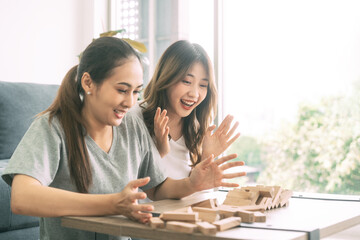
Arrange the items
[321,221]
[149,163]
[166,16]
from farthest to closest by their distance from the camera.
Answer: [166,16]
[149,163]
[321,221]

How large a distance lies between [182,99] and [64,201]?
36.2 inches

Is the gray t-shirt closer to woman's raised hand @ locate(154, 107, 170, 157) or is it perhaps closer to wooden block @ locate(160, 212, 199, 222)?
woman's raised hand @ locate(154, 107, 170, 157)

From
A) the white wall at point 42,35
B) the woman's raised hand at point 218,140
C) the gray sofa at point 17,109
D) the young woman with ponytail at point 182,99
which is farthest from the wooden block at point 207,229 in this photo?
the white wall at point 42,35

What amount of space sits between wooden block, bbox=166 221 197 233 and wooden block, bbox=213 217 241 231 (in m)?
0.05

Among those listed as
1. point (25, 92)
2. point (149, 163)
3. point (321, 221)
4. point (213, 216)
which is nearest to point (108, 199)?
point (213, 216)

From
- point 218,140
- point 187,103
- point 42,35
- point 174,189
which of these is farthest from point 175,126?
point 42,35

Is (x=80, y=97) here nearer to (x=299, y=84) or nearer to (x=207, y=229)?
(x=207, y=229)

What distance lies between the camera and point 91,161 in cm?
124

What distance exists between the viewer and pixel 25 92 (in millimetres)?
2619

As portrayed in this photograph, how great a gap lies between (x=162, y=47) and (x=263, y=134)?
1.12 metres

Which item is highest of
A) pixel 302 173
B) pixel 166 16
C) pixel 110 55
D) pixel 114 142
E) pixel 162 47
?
pixel 166 16

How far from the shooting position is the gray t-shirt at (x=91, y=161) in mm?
1121

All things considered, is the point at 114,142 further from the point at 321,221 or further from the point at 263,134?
the point at 263,134

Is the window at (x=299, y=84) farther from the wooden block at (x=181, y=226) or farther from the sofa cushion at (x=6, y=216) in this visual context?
the wooden block at (x=181, y=226)
